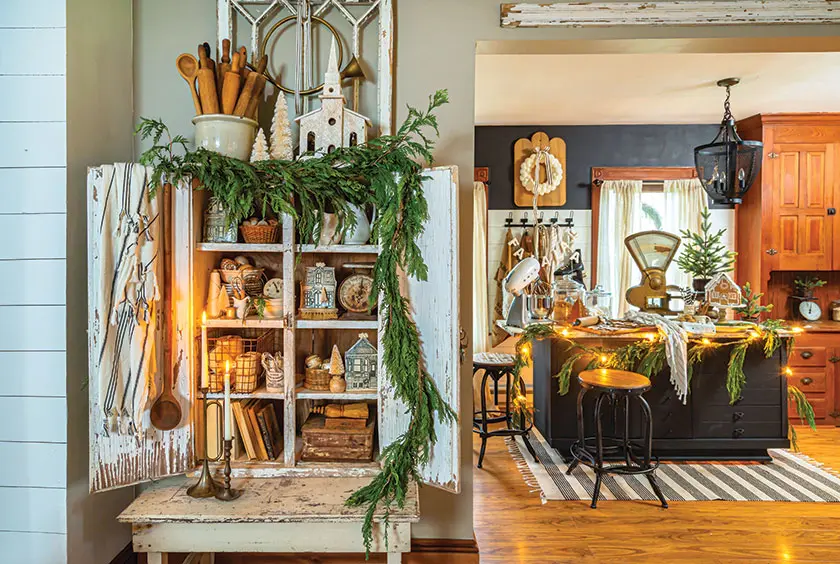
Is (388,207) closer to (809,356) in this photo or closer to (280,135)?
(280,135)

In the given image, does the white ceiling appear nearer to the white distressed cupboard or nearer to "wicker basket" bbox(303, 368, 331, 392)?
the white distressed cupboard

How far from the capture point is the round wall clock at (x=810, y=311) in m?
4.88

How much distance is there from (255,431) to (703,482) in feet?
8.89

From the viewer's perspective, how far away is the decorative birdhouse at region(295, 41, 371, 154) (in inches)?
78.7

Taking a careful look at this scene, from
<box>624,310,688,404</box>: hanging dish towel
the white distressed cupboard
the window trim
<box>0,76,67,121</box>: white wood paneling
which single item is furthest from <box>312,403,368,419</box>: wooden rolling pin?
the window trim

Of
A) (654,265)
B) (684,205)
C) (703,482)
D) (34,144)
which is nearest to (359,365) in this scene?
(34,144)

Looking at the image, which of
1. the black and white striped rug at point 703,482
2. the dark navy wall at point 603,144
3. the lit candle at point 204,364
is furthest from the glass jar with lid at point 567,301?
the lit candle at point 204,364

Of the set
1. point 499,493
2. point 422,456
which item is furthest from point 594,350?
point 422,456

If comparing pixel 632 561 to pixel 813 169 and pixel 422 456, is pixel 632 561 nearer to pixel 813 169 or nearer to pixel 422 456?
pixel 422 456

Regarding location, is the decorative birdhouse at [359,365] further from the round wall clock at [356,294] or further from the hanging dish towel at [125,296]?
the hanging dish towel at [125,296]

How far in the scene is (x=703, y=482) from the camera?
10.9ft

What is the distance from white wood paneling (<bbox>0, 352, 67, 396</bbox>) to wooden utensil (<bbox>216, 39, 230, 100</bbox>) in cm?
106

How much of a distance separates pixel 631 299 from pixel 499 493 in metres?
1.71

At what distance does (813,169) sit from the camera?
15.8 feet
